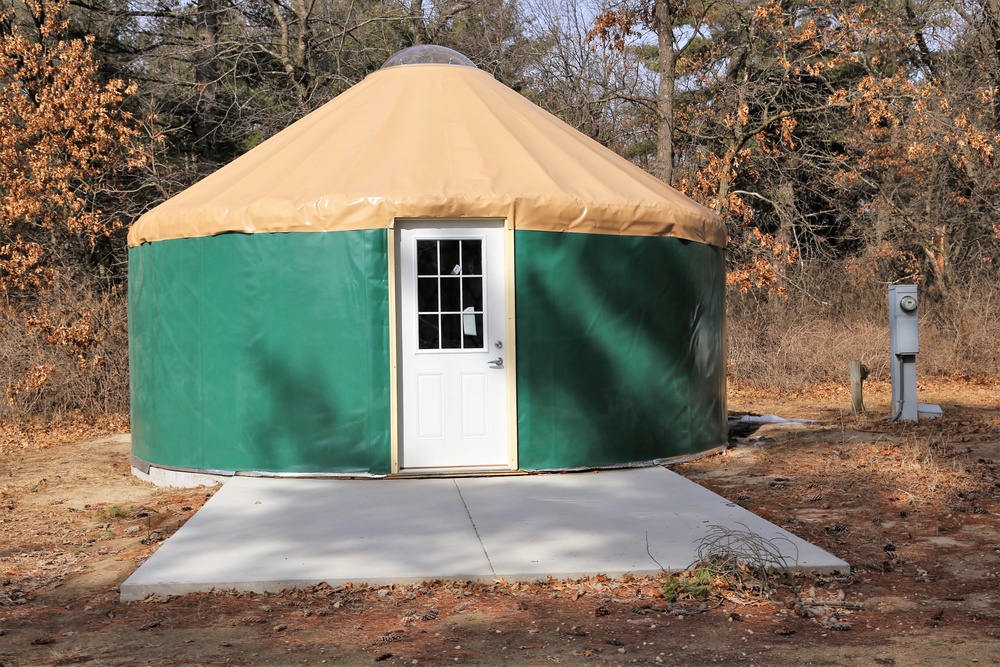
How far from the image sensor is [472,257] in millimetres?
6766

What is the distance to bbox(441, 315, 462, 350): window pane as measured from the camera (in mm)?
6758

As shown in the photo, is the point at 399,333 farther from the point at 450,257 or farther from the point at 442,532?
the point at 442,532

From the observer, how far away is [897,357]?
9.04 m

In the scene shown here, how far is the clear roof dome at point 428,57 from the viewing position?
27.5 feet

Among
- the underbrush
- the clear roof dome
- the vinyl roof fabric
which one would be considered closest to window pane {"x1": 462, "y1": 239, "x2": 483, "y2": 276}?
the vinyl roof fabric

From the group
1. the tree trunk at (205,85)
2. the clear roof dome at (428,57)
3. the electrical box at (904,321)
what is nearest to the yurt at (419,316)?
the clear roof dome at (428,57)

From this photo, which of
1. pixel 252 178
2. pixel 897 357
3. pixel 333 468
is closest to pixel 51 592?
pixel 333 468

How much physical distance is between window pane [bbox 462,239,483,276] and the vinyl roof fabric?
0.76 ft

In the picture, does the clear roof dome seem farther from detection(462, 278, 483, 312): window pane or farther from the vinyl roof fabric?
detection(462, 278, 483, 312): window pane

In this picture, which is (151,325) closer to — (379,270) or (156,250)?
(156,250)

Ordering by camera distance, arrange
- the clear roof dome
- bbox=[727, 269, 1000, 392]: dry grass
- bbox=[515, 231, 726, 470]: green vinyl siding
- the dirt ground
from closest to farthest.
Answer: the dirt ground < bbox=[515, 231, 726, 470]: green vinyl siding < the clear roof dome < bbox=[727, 269, 1000, 392]: dry grass

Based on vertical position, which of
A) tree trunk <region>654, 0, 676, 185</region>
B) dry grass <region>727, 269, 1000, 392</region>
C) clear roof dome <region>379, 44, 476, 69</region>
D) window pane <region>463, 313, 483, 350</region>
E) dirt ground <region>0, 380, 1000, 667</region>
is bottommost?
dirt ground <region>0, 380, 1000, 667</region>

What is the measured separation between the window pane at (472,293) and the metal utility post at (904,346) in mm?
4097

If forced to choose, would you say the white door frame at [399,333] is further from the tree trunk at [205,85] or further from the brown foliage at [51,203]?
the tree trunk at [205,85]
